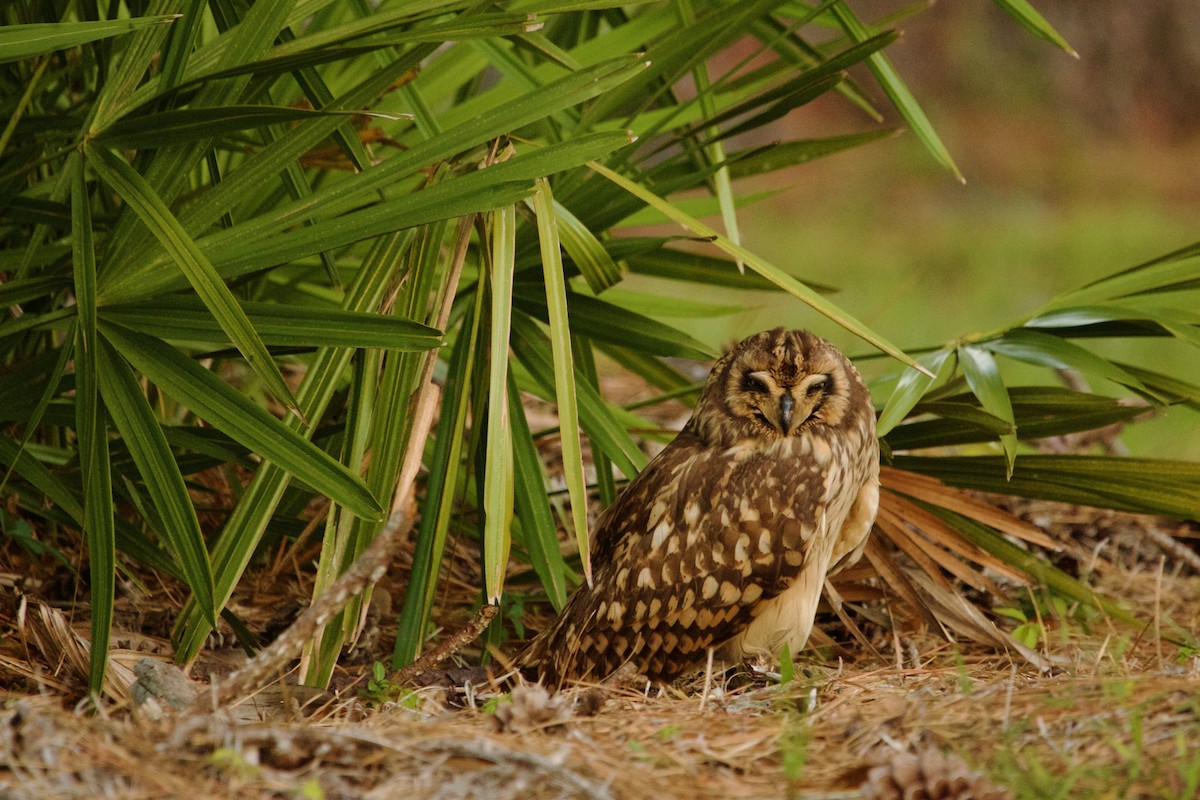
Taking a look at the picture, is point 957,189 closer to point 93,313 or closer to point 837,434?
point 837,434

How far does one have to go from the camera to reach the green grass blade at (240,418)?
6.47ft

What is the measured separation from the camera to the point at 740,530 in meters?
2.46

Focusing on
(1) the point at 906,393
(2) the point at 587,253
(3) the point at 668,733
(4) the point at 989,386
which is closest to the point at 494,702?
(3) the point at 668,733

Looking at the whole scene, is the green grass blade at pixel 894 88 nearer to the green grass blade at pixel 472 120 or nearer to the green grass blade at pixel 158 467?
the green grass blade at pixel 472 120

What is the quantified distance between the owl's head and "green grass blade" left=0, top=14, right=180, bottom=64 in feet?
4.16

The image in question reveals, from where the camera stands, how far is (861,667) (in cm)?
267

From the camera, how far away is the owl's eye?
2.52 metres

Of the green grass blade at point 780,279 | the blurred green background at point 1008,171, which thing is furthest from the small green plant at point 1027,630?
the blurred green background at point 1008,171

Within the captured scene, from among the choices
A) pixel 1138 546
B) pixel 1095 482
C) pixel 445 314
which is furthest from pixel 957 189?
pixel 445 314

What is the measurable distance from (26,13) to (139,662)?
1.40 meters

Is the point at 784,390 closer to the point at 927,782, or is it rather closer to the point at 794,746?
the point at 794,746

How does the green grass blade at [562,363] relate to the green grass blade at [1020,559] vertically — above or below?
above

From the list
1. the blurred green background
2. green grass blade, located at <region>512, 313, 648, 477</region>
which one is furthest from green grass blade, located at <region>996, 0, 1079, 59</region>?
the blurred green background

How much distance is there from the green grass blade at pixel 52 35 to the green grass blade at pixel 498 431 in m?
0.64
